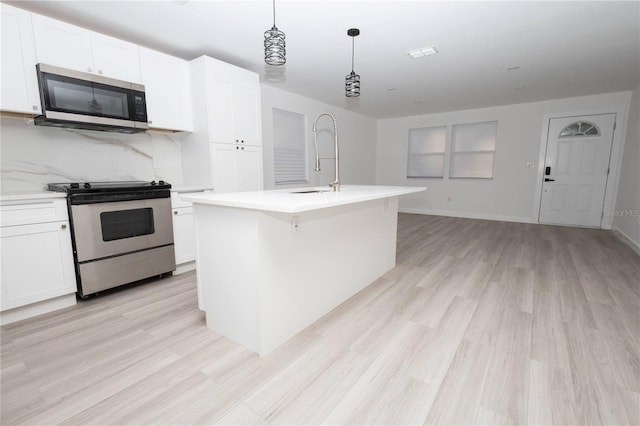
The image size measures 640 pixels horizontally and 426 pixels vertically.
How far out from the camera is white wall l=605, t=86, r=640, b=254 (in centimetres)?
400

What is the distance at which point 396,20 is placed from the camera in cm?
257

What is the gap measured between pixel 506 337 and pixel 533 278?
141 centimetres

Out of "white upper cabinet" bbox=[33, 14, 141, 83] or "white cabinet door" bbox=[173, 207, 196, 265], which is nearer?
"white upper cabinet" bbox=[33, 14, 141, 83]

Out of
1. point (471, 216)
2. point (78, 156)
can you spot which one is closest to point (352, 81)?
point (78, 156)

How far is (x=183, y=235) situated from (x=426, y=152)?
584 cm

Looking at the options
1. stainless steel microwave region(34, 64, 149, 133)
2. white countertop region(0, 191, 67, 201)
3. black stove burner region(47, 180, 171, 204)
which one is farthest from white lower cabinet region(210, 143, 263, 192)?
white countertop region(0, 191, 67, 201)

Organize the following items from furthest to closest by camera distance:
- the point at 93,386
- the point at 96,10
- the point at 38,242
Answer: the point at 96,10 < the point at 38,242 < the point at 93,386

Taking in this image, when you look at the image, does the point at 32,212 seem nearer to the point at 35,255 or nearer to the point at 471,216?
the point at 35,255

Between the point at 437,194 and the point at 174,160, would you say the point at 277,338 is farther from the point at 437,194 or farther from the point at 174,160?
the point at 437,194

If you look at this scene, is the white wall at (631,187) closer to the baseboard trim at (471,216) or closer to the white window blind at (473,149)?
the baseboard trim at (471,216)

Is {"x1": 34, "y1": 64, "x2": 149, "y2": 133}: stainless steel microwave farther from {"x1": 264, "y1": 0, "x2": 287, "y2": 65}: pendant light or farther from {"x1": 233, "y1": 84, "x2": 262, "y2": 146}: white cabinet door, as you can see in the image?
{"x1": 264, "y1": 0, "x2": 287, "y2": 65}: pendant light

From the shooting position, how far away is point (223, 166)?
3346 mm

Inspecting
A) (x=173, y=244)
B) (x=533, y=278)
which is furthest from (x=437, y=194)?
(x=173, y=244)

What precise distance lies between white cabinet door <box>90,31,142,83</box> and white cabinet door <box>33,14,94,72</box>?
0.05 metres
